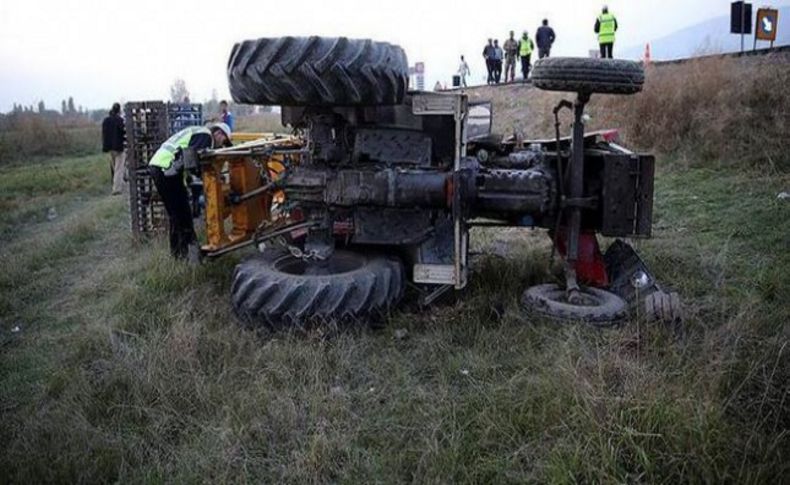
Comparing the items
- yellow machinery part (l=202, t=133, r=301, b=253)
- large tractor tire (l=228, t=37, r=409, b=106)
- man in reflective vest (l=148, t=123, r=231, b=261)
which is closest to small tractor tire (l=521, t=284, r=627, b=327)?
large tractor tire (l=228, t=37, r=409, b=106)

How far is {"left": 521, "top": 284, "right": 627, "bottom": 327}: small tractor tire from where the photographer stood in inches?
158

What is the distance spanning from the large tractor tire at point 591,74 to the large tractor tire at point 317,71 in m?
0.94

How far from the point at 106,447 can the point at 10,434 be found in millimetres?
551

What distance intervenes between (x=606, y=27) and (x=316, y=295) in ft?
44.3

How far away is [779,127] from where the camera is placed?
9.40 meters

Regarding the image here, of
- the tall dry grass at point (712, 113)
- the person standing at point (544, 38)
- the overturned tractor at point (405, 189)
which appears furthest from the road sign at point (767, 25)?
the overturned tractor at point (405, 189)

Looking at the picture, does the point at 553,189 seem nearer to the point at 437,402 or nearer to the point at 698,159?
the point at 437,402

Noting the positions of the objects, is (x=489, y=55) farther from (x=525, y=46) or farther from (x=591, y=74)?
(x=591, y=74)

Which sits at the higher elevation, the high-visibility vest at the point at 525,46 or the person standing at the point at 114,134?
the high-visibility vest at the point at 525,46

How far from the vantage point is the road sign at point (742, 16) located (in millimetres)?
13711

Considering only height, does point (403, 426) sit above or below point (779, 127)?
below

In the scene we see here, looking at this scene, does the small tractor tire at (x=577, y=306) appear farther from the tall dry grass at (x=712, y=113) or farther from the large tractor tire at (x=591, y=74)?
the tall dry grass at (x=712, y=113)

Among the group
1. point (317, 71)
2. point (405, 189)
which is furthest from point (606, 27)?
point (317, 71)

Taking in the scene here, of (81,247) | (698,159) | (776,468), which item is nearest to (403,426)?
(776,468)
